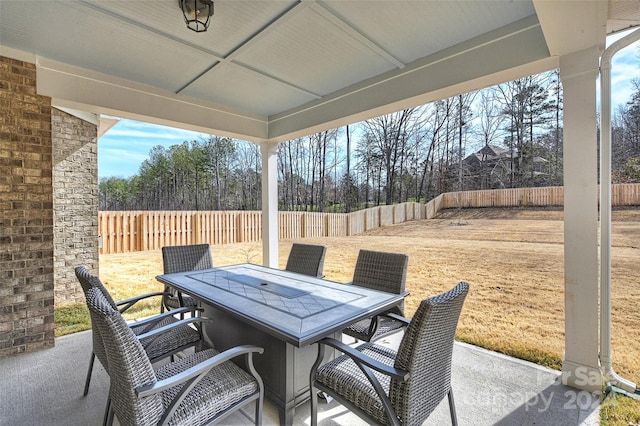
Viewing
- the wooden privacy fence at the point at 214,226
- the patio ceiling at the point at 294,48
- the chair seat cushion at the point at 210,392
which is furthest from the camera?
the wooden privacy fence at the point at 214,226

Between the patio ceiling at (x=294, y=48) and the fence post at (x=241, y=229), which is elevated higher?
the patio ceiling at (x=294, y=48)

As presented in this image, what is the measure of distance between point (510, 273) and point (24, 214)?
5541 mm

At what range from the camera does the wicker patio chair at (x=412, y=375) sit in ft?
4.45

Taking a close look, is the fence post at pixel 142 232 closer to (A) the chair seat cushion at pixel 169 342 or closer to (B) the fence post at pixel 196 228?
(B) the fence post at pixel 196 228

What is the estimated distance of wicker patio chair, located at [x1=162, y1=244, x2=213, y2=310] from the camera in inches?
129

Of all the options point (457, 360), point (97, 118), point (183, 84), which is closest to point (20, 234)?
point (183, 84)

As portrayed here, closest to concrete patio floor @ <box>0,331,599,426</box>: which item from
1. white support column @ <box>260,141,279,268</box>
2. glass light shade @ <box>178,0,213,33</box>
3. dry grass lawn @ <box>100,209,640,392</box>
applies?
dry grass lawn @ <box>100,209,640,392</box>

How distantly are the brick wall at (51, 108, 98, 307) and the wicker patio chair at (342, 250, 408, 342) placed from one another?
168 inches

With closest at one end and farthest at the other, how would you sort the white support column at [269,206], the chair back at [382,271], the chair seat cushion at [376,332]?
the chair seat cushion at [376,332] → the chair back at [382,271] → the white support column at [269,206]

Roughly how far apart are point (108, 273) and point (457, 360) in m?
6.26

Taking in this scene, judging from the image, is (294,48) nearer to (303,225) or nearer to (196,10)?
(196,10)

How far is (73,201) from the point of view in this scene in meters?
4.47

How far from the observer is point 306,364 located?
212cm

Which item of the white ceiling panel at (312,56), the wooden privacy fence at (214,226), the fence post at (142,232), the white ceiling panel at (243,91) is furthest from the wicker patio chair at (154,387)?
the fence post at (142,232)
